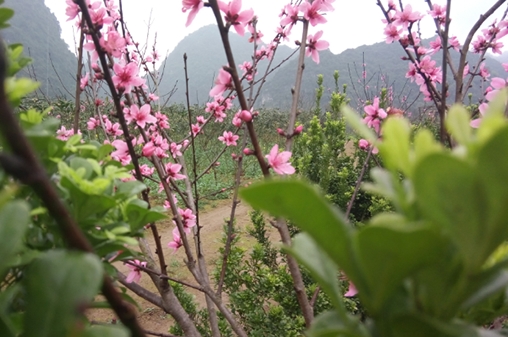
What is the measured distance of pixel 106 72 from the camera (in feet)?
2.92

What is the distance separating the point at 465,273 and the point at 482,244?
0.04m

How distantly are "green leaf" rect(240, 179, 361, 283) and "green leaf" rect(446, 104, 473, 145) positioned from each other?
11 centimetres

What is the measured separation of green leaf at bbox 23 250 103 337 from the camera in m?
0.21

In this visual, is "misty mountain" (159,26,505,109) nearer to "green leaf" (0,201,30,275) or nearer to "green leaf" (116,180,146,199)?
"green leaf" (116,180,146,199)

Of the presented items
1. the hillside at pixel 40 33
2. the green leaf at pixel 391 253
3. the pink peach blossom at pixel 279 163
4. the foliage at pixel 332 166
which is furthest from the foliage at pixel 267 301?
the hillside at pixel 40 33

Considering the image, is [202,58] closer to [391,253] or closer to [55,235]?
[55,235]

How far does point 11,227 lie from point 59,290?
0.18 ft

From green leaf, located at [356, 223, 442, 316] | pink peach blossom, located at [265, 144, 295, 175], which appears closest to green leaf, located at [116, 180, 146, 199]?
green leaf, located at [356, 223, 442, 316]

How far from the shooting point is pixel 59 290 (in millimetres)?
217

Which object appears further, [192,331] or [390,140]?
[192,331]

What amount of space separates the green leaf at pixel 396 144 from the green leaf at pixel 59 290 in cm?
23

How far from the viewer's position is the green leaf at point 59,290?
0.21 m

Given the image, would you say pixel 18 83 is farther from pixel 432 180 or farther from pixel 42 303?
pixel 432 180

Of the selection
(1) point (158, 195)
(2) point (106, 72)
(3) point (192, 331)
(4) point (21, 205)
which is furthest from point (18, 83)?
(1) point (158, 195)
